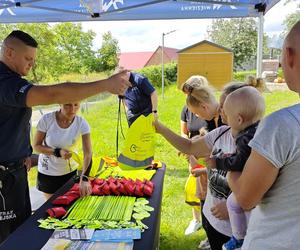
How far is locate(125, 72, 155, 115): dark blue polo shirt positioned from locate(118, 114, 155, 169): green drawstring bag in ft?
2.48

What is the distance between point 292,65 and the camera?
83 centimetres

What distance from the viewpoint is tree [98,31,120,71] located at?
16625 millimetres

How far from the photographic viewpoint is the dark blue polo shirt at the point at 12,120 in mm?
1619

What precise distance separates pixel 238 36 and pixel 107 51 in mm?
23324

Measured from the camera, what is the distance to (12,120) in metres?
1.88

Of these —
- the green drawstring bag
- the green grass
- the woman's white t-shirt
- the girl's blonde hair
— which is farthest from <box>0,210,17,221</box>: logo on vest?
the girl's blonde hair

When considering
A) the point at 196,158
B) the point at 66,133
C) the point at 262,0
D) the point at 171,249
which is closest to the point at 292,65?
the point at 196,158

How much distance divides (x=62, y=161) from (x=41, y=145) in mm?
193

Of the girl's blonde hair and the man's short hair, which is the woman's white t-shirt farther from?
the girl's blonde hair

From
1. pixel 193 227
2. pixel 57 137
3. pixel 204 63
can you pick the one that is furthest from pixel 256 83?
pixel 204 63

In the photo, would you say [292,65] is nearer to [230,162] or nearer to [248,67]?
[230,162]

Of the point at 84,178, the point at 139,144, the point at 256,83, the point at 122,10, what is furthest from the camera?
the point at 122,10

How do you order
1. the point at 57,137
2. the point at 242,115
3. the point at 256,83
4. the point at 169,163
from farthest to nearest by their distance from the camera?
the point at 169,163, the point at 57,137, the point at 256,83, the point at 242,115

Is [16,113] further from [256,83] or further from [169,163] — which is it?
[169,163]
